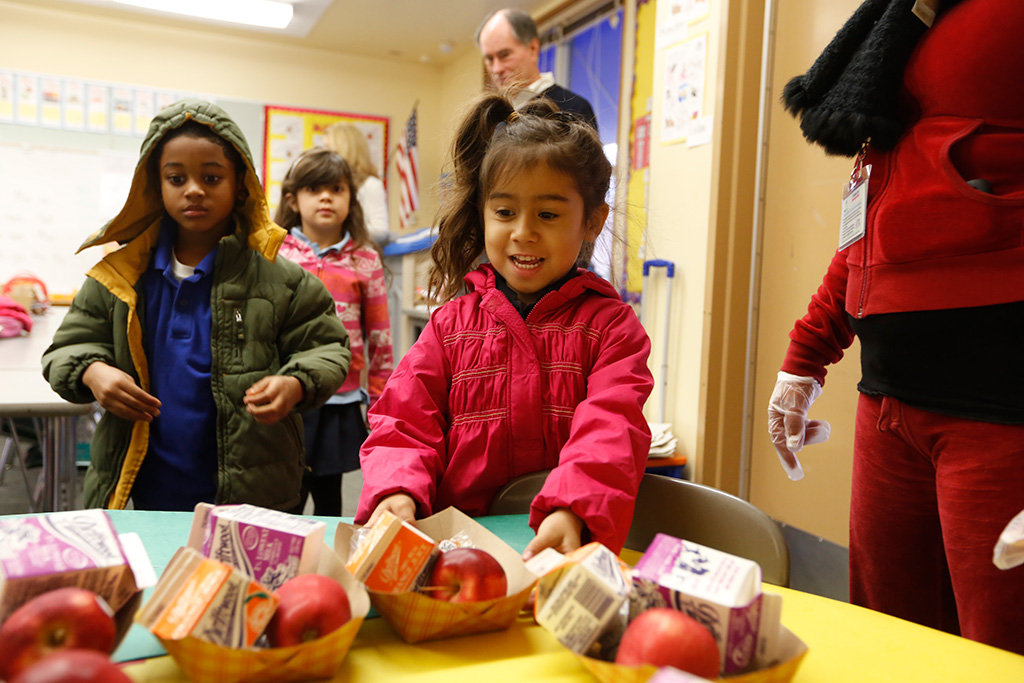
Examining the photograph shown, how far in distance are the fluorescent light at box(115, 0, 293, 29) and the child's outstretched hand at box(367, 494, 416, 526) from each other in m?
4.95

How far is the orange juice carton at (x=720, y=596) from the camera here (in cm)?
54

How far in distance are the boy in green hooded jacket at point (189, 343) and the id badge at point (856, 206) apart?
96 cm

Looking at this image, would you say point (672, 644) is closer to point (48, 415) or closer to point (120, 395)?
point (120, 395)

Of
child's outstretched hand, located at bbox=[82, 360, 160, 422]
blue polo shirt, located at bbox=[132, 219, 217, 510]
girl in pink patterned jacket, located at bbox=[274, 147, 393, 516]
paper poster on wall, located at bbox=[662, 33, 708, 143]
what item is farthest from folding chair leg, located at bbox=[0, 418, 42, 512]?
paper poster on wall, located at bbox=[662, 33, 708, 143]

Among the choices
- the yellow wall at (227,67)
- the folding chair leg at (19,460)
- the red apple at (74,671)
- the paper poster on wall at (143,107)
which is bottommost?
the folding chair leg at (19,460)

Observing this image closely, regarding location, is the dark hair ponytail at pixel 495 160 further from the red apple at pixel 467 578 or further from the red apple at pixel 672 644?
the red apple at pixel 672 644

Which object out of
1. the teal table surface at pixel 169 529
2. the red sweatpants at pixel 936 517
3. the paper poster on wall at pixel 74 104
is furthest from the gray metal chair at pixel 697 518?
the paper poster on wall at pixel 74 104

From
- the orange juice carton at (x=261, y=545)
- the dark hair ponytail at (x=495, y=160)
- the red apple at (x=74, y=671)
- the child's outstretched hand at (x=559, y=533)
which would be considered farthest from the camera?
the dark hair ponytail at (x=495, y=160)

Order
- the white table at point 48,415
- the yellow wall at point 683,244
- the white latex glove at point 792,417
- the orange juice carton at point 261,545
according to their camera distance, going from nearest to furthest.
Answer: the orange juice carton at point 261,545, the white latex glove at point 792,417, the white table at point 48,415, the yellow wall at point 683,244

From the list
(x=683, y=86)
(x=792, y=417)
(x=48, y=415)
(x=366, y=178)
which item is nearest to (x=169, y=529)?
(x=48, y=415)

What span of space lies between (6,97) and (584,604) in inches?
249

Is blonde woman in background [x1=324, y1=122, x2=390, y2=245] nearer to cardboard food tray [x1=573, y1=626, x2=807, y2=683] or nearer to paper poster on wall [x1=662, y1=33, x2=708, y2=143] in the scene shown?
paper poster on wall [x1=662, y1=33, x2=708, y2=143]

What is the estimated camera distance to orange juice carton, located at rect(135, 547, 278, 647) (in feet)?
1.70

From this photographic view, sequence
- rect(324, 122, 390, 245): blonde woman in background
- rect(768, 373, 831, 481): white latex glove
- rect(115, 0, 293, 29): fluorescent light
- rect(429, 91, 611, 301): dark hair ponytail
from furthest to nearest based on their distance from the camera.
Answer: rect(115, 0, 293, 29): fluorescent light
rect(324, 122, 390, 245): blonde woman in background
rect(768, 373, 831, 481): white latex glove
rect(429, 91, 611, 301): dark hair ponytail
